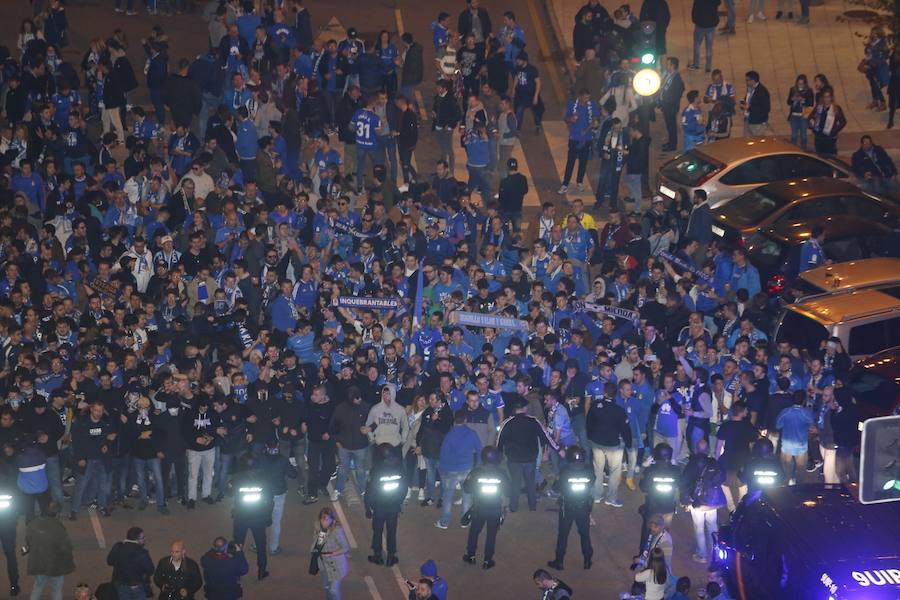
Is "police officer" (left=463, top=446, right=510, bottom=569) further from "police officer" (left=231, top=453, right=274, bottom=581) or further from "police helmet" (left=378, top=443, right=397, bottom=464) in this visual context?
"police officer" (left=231, top=453, right=274, bottom=581)

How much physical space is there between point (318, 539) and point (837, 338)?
24.3 feet

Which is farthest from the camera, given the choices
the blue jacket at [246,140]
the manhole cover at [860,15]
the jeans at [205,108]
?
the manhole cover at [860,15]

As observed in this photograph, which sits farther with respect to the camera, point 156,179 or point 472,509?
point 156,179

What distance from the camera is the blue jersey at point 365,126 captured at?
25734 millimetres

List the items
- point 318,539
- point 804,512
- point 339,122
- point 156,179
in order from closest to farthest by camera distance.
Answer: point 804,512 < point 318,539 < point 156,179 < point 339,122

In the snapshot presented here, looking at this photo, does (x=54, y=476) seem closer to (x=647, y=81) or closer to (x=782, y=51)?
(x=647, y=81)

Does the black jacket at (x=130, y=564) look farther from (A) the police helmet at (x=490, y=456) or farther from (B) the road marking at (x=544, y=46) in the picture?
(B) the road marking at (x=544, y=46)

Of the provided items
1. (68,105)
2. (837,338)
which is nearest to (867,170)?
(837,338)

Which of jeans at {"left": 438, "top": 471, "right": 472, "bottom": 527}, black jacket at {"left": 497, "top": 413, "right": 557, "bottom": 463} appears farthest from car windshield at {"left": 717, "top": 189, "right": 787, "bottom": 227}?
jeans at {"left": 438, "top": 471, "right": 472, "bottom": 527}

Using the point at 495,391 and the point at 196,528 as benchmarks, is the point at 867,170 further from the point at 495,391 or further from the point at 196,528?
the point at 196,528

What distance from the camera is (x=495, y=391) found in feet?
65.9

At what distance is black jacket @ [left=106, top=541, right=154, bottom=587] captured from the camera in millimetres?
17094

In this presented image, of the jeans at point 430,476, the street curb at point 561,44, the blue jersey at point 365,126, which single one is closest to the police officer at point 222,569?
the jeans at point 430,476

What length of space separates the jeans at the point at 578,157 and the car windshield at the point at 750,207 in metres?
2.72
